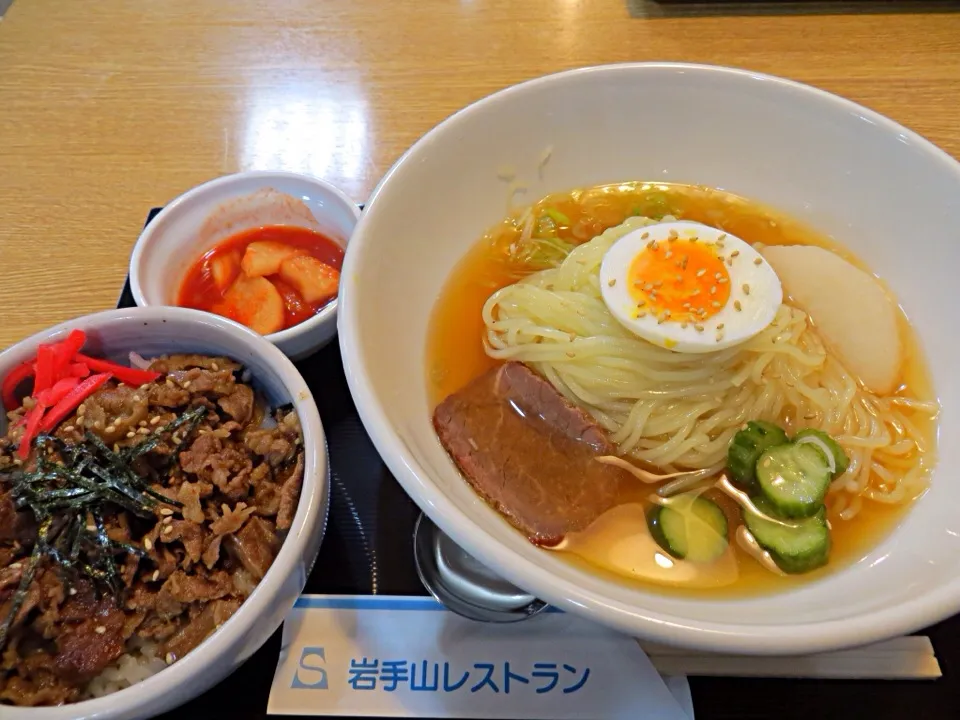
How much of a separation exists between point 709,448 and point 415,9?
2.65m

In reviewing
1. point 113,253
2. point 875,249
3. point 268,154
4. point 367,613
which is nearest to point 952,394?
point 875,249

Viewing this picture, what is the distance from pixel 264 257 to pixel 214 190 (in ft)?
1.12

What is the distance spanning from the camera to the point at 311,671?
4.34ft

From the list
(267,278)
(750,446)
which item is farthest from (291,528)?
(750,446)

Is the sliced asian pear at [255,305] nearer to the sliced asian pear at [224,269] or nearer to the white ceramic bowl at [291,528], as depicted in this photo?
the sliced asian pear at [224,269]

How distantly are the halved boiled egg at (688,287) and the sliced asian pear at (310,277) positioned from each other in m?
0.85

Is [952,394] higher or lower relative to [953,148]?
lower

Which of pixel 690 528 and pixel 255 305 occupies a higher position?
pixel 255 305

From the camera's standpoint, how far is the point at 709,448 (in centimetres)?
163

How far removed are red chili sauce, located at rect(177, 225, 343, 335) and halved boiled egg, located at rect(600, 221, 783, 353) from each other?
869 mm

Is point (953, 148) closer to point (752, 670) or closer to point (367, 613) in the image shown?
point (752, 670)

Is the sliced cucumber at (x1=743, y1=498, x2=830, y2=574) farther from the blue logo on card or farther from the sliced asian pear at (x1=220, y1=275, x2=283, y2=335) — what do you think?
the sliced asian pear at (x1=220, y1=275, x2=283, y2=335)

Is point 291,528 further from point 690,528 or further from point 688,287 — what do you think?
point 688,287

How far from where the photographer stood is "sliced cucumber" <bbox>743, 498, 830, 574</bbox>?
1400 mm
